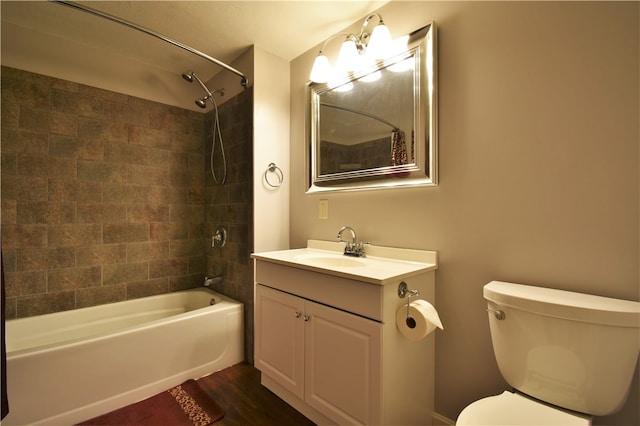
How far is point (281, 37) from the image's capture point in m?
1.98

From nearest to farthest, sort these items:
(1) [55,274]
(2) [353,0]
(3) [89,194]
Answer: (2) [353,0]
(1) [55,274]
(3) [89,194]

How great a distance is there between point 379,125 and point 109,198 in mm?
2141

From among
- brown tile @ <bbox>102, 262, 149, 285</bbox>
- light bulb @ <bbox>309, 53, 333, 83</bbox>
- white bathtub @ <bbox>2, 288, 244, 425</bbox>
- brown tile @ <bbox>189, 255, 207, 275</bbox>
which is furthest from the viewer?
brown tile @ <bbox>189, 255, 207, 275</bbox>

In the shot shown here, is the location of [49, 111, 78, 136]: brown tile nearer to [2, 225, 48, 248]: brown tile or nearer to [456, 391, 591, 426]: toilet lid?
[2, 225, 48, 248]: brown tile

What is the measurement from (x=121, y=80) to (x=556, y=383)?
3197 mm

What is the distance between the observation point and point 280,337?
1604 mm

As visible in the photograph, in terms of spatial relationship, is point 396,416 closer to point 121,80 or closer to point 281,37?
point 281,37

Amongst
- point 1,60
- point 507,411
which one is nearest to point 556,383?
point 507,411

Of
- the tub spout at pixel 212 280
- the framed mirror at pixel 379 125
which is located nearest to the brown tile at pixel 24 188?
the tub spout at pixel 212 280

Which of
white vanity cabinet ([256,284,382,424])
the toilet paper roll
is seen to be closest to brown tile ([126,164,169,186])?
white vanity cabinet ([256,284,382,424])

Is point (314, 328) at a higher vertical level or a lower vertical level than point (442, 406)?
higher

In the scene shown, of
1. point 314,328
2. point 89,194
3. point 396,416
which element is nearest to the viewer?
point 396,416

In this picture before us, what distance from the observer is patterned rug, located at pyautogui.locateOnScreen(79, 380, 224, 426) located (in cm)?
153

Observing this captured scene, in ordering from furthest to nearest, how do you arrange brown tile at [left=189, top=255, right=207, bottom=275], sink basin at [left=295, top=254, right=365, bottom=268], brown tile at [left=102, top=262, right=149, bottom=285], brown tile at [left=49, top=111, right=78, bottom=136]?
brown tile at [left=189, top=255, right=207, bottom=275] → brown tile at [left=102, top=262, right=149, bottom=285] → brown tile at [left=49, top=111, right=78, bottom=136] → sink basin at [left=295, top=254, right=365, bottom=268]
